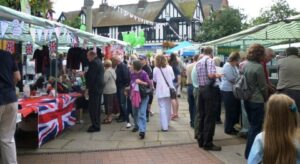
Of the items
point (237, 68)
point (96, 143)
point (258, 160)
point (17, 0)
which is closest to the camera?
point (258, 160)

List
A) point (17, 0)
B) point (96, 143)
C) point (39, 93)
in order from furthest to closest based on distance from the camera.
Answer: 1. point (17, 0)
2. point (39, 93)
3. point (96, 143)

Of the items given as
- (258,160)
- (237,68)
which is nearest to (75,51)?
(237,68)

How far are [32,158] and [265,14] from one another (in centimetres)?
2588

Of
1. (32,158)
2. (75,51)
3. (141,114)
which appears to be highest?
(75,51)

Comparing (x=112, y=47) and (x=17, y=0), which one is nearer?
(x=17, y=0)

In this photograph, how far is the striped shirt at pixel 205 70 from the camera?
6.75 m

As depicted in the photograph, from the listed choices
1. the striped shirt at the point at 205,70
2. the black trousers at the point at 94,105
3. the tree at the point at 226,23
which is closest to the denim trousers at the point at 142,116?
the black trousers at the point at 94,105

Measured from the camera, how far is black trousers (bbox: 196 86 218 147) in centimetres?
676

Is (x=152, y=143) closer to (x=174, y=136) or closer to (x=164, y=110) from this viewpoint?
(x=174, y=136)

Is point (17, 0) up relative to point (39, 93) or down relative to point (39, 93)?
up

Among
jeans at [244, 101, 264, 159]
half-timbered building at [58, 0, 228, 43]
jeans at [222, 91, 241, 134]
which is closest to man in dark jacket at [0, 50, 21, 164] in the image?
jeans at [244, 101, 264, 159]

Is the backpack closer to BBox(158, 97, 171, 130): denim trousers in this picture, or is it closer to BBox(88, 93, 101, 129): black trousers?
BBox(158, 97, 171, 130): denim trousers

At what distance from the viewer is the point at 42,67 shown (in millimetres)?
11289

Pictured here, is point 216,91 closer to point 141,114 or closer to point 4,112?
point 141,114
